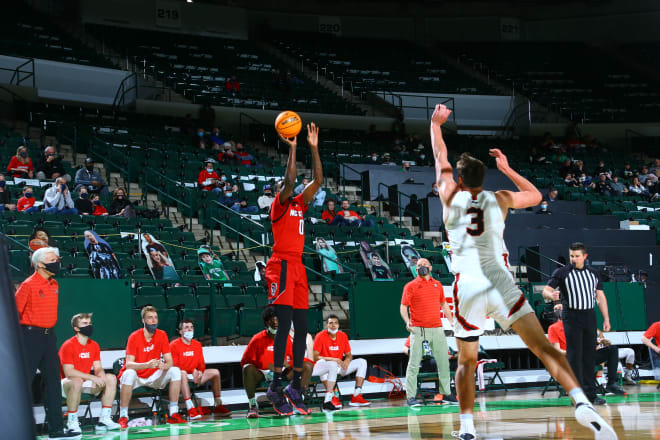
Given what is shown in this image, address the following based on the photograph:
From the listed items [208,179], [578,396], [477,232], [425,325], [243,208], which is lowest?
[578,396]

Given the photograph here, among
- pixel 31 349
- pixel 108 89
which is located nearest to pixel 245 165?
pixel 108 89

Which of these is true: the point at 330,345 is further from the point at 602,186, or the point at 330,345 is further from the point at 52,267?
the point at 602,186

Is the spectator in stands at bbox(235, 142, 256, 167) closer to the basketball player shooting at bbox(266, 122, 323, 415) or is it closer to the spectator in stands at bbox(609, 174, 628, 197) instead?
the spectator in stands at bbox(609, 174, 628, 197)

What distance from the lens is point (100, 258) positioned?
10945 mm

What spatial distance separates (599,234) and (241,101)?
42.1 feet

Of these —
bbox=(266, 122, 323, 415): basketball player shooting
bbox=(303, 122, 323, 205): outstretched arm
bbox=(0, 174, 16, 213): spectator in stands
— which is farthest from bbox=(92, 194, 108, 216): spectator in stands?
bbox=(303, 122, 323, 205): outstretched arm

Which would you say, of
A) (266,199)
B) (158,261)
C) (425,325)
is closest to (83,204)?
(158,261)

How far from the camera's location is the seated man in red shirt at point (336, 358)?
10227mm

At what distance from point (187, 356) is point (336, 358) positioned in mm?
2182

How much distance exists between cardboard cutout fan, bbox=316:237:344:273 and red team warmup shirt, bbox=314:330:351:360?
2668 millimetres

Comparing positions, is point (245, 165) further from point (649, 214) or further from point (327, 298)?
point (649, 214)

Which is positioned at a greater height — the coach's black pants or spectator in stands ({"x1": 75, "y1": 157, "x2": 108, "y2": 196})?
spectator in stands ({"x1": 75, "y1": 157, "x2": 108, "y2": 196})

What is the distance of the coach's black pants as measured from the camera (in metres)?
10.5

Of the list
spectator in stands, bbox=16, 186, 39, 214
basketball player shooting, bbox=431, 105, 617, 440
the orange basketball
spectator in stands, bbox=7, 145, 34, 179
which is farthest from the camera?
spectator in stands, bbox=7, 145, 34, 179
